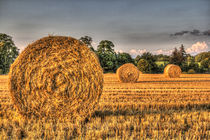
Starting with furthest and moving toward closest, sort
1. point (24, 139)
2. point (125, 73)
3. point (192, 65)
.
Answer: point (192, 65) < point (125, 73) < point (24, 139)

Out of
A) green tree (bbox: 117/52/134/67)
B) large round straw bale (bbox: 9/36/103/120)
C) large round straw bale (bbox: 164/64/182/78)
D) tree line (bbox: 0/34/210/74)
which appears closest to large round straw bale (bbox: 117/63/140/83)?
large round straw bale (bbox: 164/64/182/78)

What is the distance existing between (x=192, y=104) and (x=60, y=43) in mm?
4857

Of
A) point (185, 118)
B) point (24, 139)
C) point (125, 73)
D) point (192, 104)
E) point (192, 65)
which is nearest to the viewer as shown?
point (24, 139)

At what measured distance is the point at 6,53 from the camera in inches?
1598

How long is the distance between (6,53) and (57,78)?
39.3 meters

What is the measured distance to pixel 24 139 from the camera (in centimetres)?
401

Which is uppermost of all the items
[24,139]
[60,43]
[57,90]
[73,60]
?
[60,43]

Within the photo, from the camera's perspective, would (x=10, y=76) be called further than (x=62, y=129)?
Yes

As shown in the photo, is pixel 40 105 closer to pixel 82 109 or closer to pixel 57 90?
pixel 57 90

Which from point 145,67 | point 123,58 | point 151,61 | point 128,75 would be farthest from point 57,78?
point 123,58

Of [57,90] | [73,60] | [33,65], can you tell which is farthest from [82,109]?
[33,65]

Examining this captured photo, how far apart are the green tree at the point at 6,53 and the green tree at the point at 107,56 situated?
55.3 feet

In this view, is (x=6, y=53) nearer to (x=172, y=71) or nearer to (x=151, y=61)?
(x=151, y=61)

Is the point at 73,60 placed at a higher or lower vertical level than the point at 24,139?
higher
